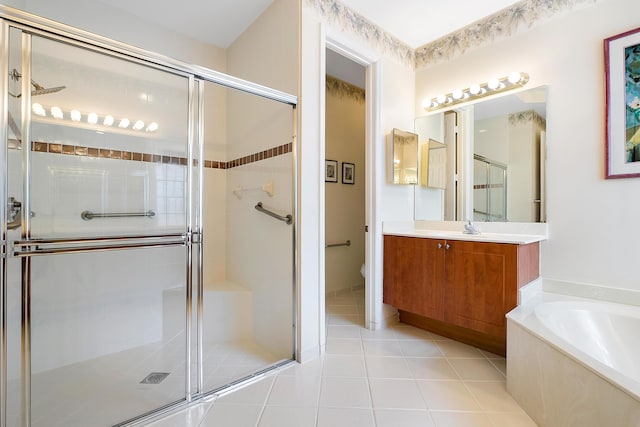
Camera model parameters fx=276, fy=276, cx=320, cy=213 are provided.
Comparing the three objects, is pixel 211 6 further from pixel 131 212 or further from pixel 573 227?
A: pixel 573 227

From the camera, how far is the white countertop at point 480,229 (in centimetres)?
180

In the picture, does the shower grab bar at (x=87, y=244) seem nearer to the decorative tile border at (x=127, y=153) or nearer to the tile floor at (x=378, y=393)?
the decorative tile border at (x=127, y=153)

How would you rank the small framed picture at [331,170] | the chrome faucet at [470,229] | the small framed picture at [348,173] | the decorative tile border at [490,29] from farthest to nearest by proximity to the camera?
the small framed picture at [348,173], the small framed picture at [331,170], the chrome faucet at [470,229], the decorative tile border at [490,29]

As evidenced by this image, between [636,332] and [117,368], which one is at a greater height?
[636,332]

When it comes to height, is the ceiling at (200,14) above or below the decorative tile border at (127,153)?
above

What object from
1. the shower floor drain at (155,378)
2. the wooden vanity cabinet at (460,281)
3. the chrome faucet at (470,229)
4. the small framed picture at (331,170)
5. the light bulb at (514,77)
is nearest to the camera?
the shower floor drain at (155,378)

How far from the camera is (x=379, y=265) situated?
2.33 metres

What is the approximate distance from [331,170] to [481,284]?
76.6 inches

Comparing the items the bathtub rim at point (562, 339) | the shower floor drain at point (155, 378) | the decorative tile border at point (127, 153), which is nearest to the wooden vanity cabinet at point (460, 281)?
the bathtub rim at point (562, 339)

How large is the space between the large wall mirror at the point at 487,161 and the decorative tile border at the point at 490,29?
50 cm

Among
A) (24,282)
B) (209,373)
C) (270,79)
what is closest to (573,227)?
(270,79)

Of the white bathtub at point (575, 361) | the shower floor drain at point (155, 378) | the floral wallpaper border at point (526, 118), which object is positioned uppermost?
the floral wallpaper border at point (526, 118)

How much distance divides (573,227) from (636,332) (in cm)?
65

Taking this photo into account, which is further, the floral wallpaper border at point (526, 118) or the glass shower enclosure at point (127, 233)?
the floral wallpaper border at point (526, 118)
